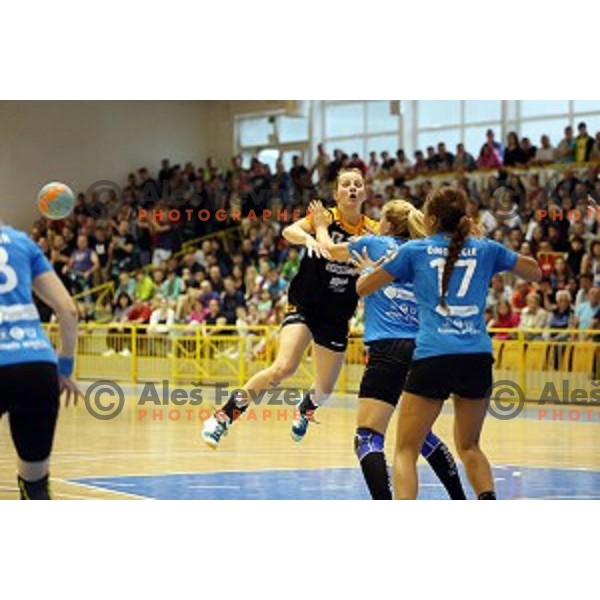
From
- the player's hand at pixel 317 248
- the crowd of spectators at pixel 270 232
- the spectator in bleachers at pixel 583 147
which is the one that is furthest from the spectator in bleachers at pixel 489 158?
the player's hand at pixel 317 248

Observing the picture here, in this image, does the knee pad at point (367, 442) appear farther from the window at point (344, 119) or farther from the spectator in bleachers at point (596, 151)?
the window at point (344, 119)

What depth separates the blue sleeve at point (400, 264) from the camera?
21.1 feet

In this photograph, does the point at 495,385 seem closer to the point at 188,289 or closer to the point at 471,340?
the point at 188,289

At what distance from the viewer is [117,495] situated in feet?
28.9

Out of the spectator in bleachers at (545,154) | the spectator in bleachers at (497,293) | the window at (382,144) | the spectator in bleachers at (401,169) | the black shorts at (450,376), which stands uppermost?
the window at (382,144)

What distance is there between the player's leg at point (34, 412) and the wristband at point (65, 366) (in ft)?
0.65

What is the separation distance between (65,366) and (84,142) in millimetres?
22412

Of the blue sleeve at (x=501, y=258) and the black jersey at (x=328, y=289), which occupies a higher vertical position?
the blue sleeve at (x=501, y=258)

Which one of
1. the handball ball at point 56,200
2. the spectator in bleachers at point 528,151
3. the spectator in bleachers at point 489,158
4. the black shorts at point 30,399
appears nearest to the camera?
the black shorts at point 30,399

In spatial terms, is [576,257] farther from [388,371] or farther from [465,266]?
[465,266]

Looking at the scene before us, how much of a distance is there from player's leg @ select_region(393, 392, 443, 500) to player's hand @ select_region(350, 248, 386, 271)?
2.45ft

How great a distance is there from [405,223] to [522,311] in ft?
35.5

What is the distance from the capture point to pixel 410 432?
647 centimetres

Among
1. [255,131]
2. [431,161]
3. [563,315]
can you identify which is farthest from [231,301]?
[255,131]
